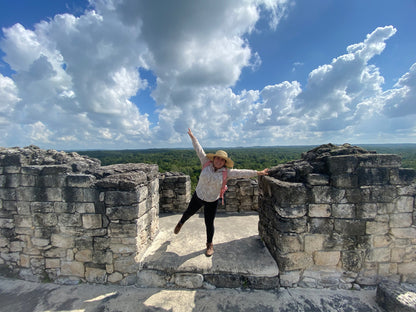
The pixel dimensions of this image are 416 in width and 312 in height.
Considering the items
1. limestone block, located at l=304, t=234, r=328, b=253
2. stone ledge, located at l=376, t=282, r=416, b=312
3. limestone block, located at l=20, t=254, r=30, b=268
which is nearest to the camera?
stone ledge, located at l=376, t=282, r=416, b=312

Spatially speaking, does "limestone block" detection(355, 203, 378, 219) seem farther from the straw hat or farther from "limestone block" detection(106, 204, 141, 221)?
"limestone block" detection(106, 204, 141, 221)

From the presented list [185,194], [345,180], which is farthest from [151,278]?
[345,180]

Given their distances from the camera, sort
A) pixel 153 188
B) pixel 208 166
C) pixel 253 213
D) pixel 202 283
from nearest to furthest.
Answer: pixel 202 283, pixel 208 166, pixel 153 188, pixel 253 213

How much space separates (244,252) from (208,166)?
1.90m

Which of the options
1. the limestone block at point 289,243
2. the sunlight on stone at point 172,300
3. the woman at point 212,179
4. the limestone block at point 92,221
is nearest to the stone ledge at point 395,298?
the limestone block at point 289,243

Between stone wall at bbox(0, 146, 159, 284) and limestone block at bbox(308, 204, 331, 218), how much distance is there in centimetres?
312

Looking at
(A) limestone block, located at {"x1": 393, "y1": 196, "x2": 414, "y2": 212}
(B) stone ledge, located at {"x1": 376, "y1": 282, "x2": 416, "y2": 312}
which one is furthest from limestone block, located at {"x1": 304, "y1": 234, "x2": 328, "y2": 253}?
(A) limestone block, located at {"x1": 393, "y1": 196, "x2": 414, "y2": 212}

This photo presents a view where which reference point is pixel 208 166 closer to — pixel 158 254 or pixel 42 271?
pixel 158 254

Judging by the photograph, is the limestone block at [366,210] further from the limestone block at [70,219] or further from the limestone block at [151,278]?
the limestone block at [70,219]

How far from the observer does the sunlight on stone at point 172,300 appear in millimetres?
3053

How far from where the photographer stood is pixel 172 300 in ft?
10.5

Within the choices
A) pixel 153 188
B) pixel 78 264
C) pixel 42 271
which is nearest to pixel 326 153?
pixel 153 188

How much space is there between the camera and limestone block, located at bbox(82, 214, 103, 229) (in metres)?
3.58

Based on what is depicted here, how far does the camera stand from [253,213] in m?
6.25
